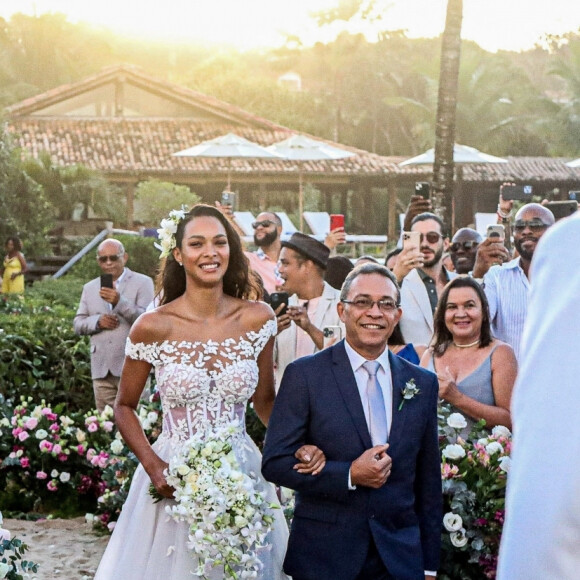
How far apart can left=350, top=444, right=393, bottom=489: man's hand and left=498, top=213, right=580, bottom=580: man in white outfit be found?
97.9 inches

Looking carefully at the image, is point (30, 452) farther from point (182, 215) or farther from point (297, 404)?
point (297, 404)

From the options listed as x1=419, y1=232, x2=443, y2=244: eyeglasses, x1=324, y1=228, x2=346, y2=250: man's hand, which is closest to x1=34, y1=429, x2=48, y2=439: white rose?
x1=324, y1=228, x2=346, y2=250: man's hand

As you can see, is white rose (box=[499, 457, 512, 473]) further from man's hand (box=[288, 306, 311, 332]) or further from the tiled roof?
the tiled roof

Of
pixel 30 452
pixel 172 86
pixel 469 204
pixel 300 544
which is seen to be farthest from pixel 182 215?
pixel 469 204

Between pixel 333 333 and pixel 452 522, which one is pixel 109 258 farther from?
pixel 452 522

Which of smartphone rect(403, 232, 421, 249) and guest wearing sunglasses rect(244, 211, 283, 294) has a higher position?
smartphone rect(403, 232, 421, 249)

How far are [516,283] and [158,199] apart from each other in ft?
77.6

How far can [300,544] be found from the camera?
151 inches

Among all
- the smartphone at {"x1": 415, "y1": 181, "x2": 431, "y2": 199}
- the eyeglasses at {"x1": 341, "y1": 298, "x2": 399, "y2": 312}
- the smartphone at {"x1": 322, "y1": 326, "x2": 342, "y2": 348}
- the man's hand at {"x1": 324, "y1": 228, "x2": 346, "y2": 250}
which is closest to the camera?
the eyeglasses at {"x1": 341, "y1": 298, "x2": 399, "y2": 312}

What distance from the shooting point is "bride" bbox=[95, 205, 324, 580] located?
14.8 ft

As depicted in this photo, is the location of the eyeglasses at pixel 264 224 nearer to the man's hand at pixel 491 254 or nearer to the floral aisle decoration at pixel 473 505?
the man's hand at pixel 491 254

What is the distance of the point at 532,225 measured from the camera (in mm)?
6867

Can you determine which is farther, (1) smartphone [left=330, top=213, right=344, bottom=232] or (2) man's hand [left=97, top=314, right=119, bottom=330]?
(2) man's hand [left=97, top=314, right=119, bottom=330]

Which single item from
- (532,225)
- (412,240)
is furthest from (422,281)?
(532,225)
